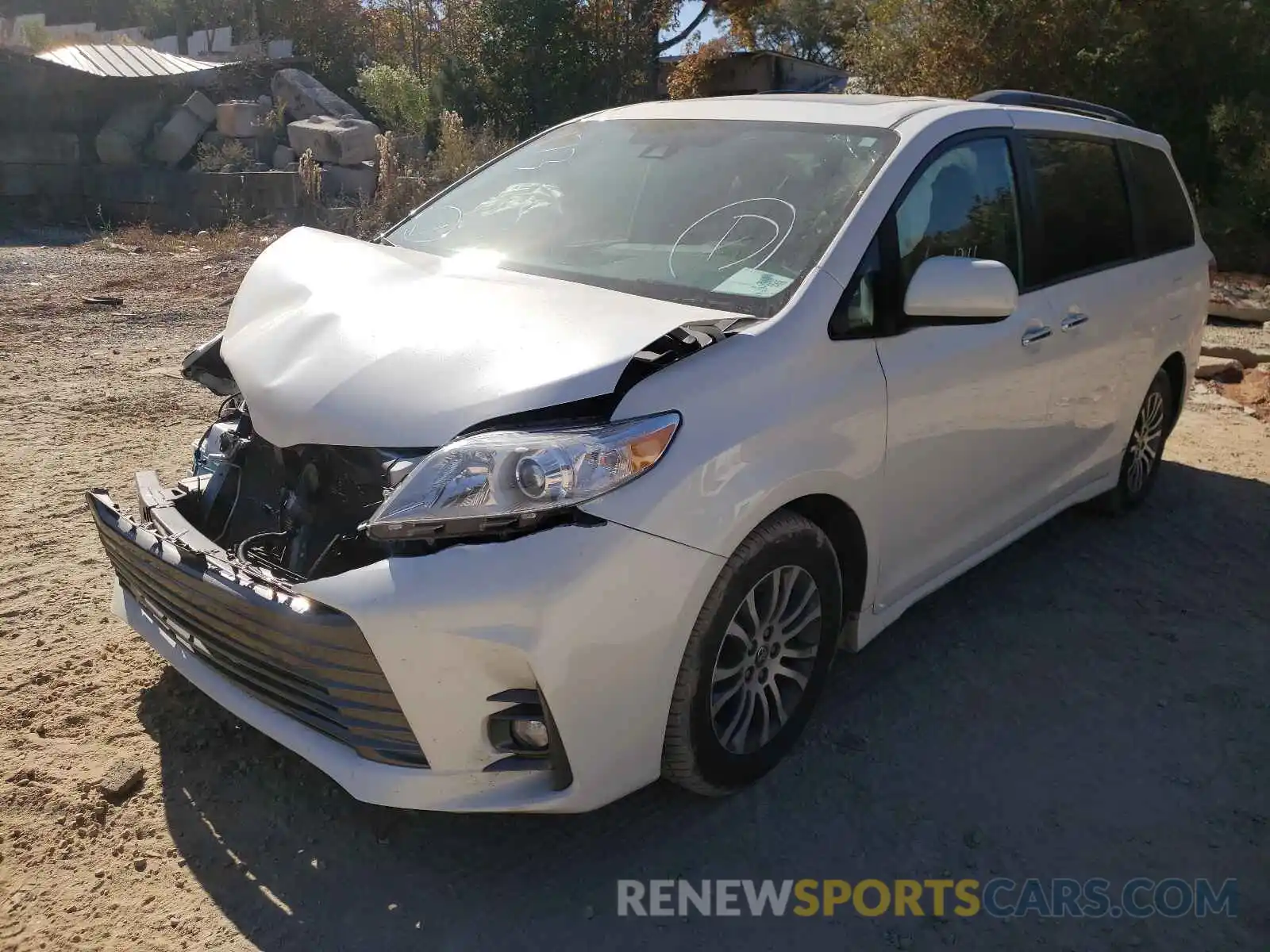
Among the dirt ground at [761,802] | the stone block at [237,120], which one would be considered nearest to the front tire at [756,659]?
the dirt ground at [761,802]

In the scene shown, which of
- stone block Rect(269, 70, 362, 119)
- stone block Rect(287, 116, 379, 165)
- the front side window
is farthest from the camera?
stone block Rect(269, 70, 362, 119)

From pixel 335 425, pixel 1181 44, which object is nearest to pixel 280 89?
pixel 1181 44

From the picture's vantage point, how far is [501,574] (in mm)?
2232

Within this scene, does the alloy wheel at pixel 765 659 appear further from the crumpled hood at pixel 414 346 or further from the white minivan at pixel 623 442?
the crumpled hood at pixel 414 346

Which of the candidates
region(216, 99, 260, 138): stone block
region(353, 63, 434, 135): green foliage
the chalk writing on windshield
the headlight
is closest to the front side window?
the chalk writing on windshield

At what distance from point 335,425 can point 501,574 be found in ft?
1.99

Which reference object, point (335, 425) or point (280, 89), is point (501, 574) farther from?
point (280, 89)

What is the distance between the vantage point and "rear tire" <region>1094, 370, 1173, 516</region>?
4.96 meters

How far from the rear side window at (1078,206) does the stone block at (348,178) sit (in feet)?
36.7

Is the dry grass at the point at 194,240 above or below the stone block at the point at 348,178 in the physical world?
below

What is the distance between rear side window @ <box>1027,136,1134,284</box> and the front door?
0.71ft

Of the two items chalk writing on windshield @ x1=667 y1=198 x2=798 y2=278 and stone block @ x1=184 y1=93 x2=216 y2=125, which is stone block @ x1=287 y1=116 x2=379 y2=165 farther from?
chalk writing on windshield @ x1=667 y1=198 x2=798 y2=278

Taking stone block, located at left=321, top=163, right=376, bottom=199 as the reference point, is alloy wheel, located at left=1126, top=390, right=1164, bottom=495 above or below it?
below

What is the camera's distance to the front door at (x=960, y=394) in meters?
3.17
